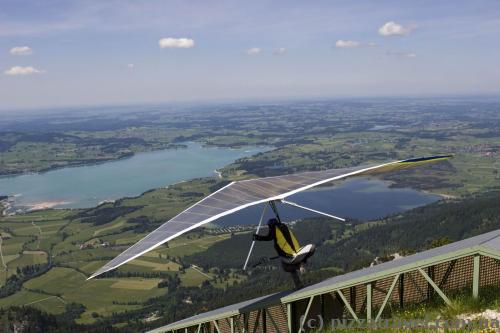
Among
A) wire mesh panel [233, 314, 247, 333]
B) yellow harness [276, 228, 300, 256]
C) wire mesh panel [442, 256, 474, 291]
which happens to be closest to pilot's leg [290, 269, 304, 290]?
yellow harness [276, 228, 300, 256]

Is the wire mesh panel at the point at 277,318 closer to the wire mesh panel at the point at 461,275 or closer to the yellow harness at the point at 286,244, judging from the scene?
the yellow harness at the point at 286,244

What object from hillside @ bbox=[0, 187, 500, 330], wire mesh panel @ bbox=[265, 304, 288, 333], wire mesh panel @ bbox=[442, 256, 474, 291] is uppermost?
wire mesh panel @ bbox=[442, 256, 474, 291]

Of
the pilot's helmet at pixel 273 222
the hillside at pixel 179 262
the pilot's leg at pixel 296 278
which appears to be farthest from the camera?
the hillside at pixel 179 262

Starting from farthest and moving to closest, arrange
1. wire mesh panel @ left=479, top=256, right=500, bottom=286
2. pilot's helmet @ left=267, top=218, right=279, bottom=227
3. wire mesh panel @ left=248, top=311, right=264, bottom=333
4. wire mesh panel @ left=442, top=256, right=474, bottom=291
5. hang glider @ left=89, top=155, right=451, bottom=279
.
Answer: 1. wire mesh panel @ left=248, top=311, right=264, bottom=333
2. pilot's helmet @ left=267, top=218, right=279, bottom=227
3. wire mesh panel @ left=442, top=256, right=474, bottom=291
4. wire mesh panel @ left=479, top=256, right=500, bottom=286
5. hang glider @ left=89, top=155, right=451, bottom=279

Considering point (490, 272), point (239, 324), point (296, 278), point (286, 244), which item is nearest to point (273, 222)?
point (286, 244)

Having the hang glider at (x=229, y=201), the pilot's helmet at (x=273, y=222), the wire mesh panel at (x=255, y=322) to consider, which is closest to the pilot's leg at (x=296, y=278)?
the pilot's helmet at (x=273, y=222)

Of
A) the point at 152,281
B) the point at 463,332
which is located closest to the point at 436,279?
the point at 463,332

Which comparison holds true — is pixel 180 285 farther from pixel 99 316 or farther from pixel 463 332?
pixel 463 332

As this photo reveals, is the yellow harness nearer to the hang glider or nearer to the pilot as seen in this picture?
the pilot

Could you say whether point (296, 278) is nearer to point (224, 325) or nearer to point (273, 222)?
point (273, 222)
